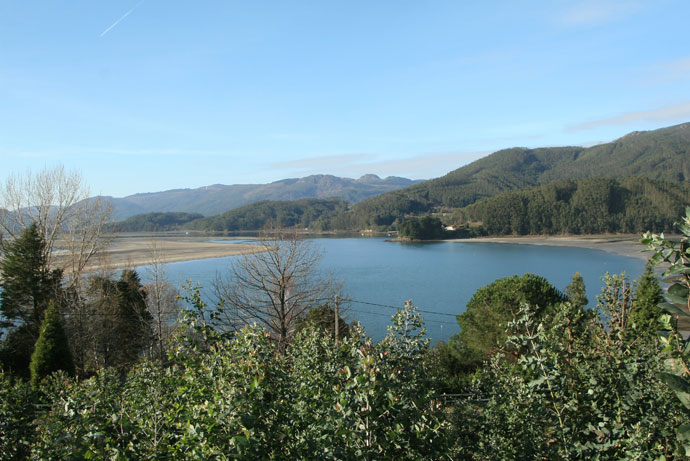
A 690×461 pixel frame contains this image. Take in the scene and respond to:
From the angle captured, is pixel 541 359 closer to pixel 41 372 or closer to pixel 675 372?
pixel 675 372

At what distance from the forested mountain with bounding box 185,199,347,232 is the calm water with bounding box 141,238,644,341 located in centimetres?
8316

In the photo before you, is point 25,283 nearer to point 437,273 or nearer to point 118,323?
point 118,323

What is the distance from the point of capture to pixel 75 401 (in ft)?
10.7

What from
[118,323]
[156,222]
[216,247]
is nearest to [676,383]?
[118,323]

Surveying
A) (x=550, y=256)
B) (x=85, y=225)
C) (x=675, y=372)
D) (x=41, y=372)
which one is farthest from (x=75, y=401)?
(x=550, y=256)

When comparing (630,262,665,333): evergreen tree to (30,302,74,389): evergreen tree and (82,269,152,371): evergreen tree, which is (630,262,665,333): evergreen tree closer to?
(30,302,74,389): evergreen tree

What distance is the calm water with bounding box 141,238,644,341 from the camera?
3000 centimetres

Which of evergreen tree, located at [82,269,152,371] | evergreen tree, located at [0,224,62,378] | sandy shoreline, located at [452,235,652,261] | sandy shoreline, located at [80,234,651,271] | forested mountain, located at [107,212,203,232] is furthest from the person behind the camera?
forested mountain, located at [107,212,203,232]

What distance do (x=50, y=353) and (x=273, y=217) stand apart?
157m

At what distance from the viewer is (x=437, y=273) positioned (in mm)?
49031

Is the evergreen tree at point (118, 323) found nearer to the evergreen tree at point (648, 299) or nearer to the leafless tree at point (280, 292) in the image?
the leafless tree at point (280, 292)

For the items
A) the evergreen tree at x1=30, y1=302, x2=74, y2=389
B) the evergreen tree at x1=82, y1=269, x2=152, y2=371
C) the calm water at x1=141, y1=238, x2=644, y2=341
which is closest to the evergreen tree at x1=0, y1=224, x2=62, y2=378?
the evergreen tree at x1=82, y1=269, x2=152, y2=371

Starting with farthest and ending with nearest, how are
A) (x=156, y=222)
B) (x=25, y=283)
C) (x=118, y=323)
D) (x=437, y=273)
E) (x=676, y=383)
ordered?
1. (x=156, y=222)
2. (x=437, y=273)
3. (x=118, y=323)
4. (x=25, y=283)
5. (x=676, y=383)

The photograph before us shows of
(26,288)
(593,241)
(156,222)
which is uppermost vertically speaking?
(156,222)
